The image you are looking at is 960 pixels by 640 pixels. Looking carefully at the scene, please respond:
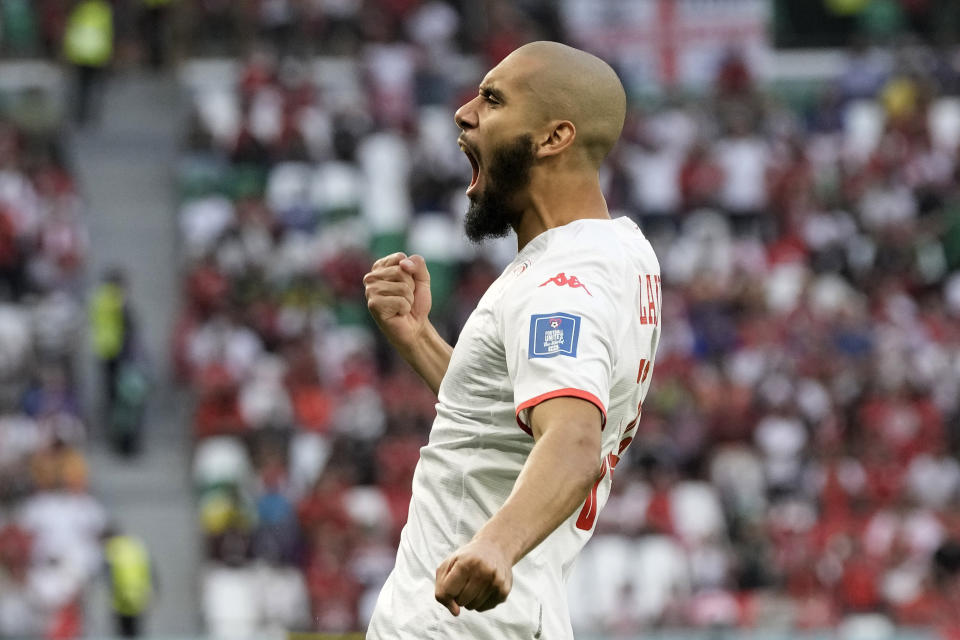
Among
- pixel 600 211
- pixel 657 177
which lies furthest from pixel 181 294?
pixel 600 211

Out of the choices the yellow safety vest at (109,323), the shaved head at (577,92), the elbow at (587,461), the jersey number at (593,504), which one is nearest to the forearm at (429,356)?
the jersey number at (593,504)

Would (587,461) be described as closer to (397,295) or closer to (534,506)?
(534,506)

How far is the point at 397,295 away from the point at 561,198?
0.64 m

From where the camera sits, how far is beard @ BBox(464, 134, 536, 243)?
3018 mm

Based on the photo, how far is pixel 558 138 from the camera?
3006 mm

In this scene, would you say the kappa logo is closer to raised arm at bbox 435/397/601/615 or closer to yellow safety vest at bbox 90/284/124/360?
raised arm at bbox 435/397/601/615

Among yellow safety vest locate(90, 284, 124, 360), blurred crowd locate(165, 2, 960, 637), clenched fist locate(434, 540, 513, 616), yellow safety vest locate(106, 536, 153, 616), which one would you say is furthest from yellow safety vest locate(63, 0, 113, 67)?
clenched fist locate(434, 540, 513, 616)

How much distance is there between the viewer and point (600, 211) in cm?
306

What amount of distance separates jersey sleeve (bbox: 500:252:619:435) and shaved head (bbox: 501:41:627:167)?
0.27 m

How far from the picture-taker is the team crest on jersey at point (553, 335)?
269cm

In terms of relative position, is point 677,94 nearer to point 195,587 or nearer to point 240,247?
point 240,247

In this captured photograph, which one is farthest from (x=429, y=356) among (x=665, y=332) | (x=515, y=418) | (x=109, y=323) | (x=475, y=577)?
(x=109, y=323)

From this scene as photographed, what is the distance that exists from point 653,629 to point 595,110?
9386 millimetres

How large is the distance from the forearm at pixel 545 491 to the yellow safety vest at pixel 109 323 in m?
12.3
